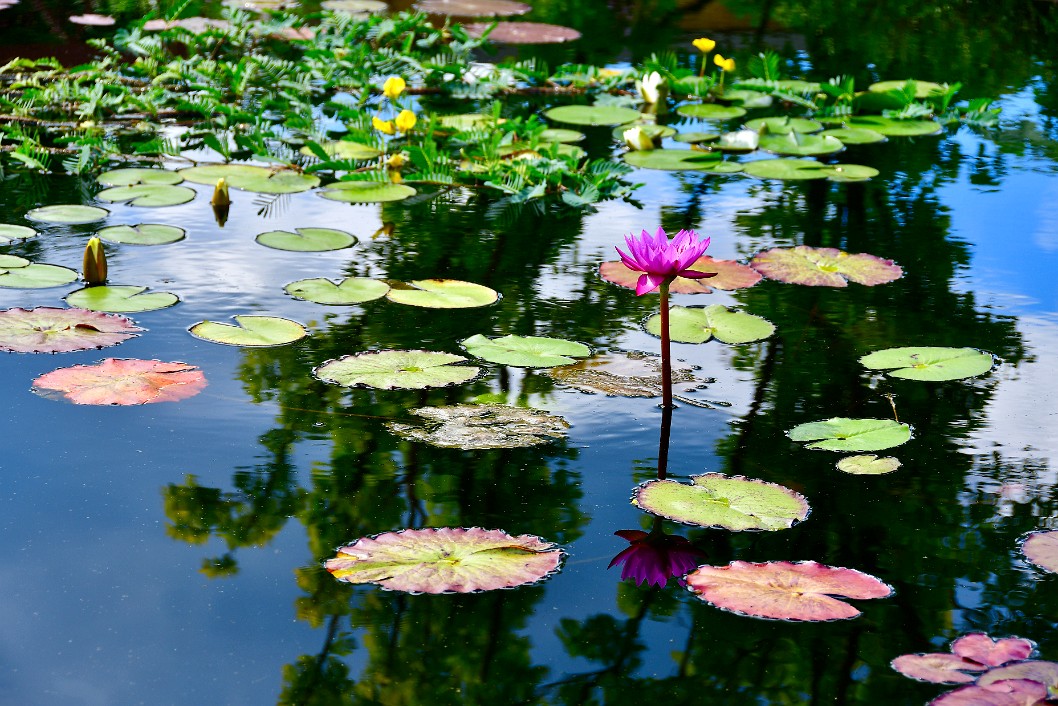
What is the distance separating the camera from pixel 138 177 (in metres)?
3.24

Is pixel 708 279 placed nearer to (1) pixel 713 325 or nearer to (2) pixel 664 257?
(1) pixel 713 325

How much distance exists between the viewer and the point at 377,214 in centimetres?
307

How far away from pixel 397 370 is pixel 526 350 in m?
0.25

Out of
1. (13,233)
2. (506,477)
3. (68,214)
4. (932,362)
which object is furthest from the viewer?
(68,214)

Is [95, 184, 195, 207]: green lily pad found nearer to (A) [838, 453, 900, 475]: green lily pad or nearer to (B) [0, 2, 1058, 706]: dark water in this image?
(B) [0, 2, 1058, 706]: dark water

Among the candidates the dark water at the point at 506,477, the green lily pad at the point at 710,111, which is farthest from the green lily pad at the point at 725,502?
the green lily pad at the point at 710,111

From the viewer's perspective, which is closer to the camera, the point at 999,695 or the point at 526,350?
the point at 999,695

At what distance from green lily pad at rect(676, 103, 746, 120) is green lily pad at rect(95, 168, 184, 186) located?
1.82m

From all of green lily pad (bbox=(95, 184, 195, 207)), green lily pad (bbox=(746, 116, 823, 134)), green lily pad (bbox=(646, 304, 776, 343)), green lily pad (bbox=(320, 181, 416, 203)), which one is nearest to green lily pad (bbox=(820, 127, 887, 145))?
green lily pad (bbox=(746, 116, 823, 134))

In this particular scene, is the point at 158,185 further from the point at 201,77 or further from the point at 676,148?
the point at 676,148

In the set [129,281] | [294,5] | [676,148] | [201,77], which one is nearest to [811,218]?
[676,148]

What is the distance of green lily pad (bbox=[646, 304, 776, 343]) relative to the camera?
2344 millimetres

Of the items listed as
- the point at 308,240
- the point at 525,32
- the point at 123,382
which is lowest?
the point at 123,382

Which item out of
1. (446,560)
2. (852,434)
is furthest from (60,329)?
(852,434)
